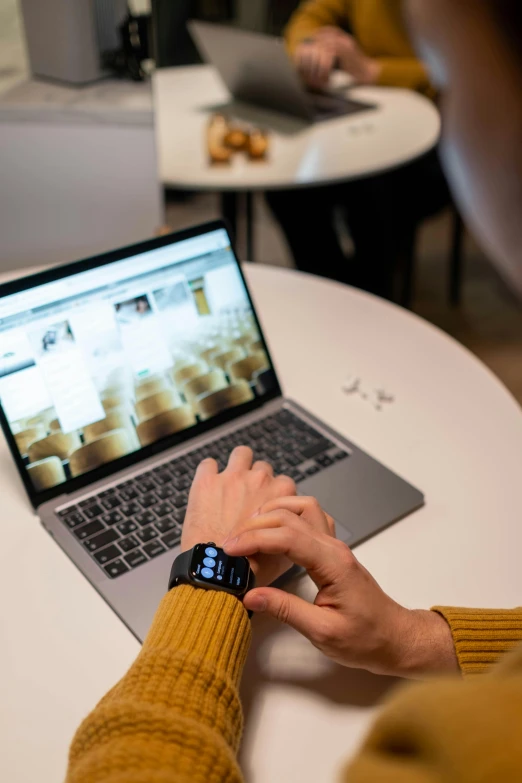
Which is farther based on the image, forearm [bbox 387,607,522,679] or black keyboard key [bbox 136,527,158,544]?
black keyboard key [bbox 136,527,158,544]

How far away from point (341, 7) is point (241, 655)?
265 centimetres

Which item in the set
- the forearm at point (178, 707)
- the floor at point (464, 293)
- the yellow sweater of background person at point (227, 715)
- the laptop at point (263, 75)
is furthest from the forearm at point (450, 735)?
the floor at point (464, 293)

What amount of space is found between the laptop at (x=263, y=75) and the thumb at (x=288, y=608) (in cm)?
152

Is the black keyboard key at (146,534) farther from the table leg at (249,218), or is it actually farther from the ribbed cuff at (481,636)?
the table leg at (249,218)

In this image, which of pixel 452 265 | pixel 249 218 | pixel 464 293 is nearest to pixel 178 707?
pixel 249 218

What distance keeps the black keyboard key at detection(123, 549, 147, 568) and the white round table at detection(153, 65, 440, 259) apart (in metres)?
1.09

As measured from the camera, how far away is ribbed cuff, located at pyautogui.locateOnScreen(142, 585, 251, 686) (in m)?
0.60

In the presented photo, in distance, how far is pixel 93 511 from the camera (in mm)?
793

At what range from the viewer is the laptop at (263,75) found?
180 centimetres

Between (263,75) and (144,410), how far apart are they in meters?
1.33

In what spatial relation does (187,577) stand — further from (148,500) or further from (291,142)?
(291,142)

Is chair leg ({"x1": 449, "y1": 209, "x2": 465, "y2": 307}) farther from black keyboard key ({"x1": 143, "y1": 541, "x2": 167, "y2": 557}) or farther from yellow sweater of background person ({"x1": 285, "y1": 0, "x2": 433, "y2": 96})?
black keyboard key ({"x1": 143, "y1": 541, "x2": 167, "y2": 557})

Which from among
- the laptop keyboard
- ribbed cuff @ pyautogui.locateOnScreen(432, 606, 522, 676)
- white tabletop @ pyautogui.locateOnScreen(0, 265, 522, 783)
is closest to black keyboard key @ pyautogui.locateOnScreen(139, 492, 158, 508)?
the laptop keyboard

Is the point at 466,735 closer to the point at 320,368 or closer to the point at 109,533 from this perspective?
the point at 109,533
